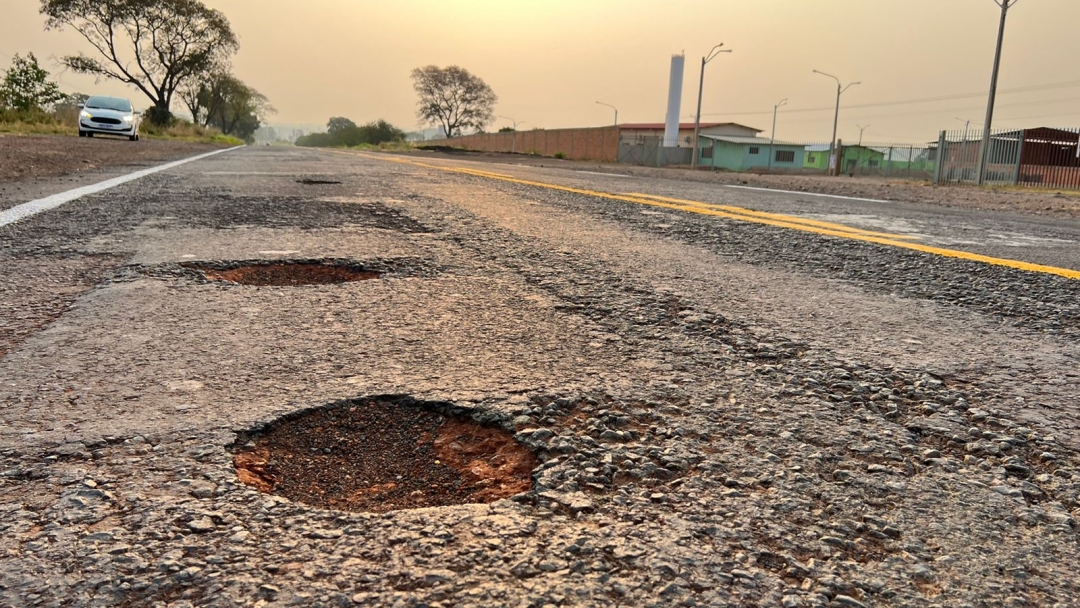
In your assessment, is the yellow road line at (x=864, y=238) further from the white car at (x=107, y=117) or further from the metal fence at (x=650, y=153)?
the metal fence at (x=650, y=153)

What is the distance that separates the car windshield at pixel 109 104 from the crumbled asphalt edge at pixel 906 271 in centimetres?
2116

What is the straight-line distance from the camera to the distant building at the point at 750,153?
61.9 m

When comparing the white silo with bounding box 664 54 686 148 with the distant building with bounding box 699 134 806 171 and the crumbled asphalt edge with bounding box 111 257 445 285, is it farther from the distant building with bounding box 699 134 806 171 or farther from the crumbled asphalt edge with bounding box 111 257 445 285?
the crumbled asphalt edge with bounding box 111 257 445 285

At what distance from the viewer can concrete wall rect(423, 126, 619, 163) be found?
180ft

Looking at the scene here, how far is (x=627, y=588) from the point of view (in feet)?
3.15

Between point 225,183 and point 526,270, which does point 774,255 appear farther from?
point 225,183

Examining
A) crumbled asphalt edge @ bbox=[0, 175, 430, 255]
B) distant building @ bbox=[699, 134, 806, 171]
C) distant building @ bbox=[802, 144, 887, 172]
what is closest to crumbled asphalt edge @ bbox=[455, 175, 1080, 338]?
crumbled asphalt edge @ bbox=[0, 175, 430, 255]


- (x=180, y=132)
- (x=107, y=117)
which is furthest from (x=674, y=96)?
(x=107, y=117)

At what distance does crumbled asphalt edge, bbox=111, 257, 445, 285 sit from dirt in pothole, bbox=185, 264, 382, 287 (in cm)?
3

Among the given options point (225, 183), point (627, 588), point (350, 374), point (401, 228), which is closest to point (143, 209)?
point (401, 228)

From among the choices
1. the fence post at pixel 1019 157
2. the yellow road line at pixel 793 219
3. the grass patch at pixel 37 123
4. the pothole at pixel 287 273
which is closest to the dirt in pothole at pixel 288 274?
the pothole at pixel 287 273

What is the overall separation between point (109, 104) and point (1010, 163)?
27.6 meters

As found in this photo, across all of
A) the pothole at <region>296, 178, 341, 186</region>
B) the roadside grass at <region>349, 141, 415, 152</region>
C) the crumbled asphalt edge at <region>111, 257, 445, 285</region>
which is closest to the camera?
the crumbled asphalt edge at <region>111, 257, 445, 285</region>

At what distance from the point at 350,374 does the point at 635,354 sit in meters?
0.73
